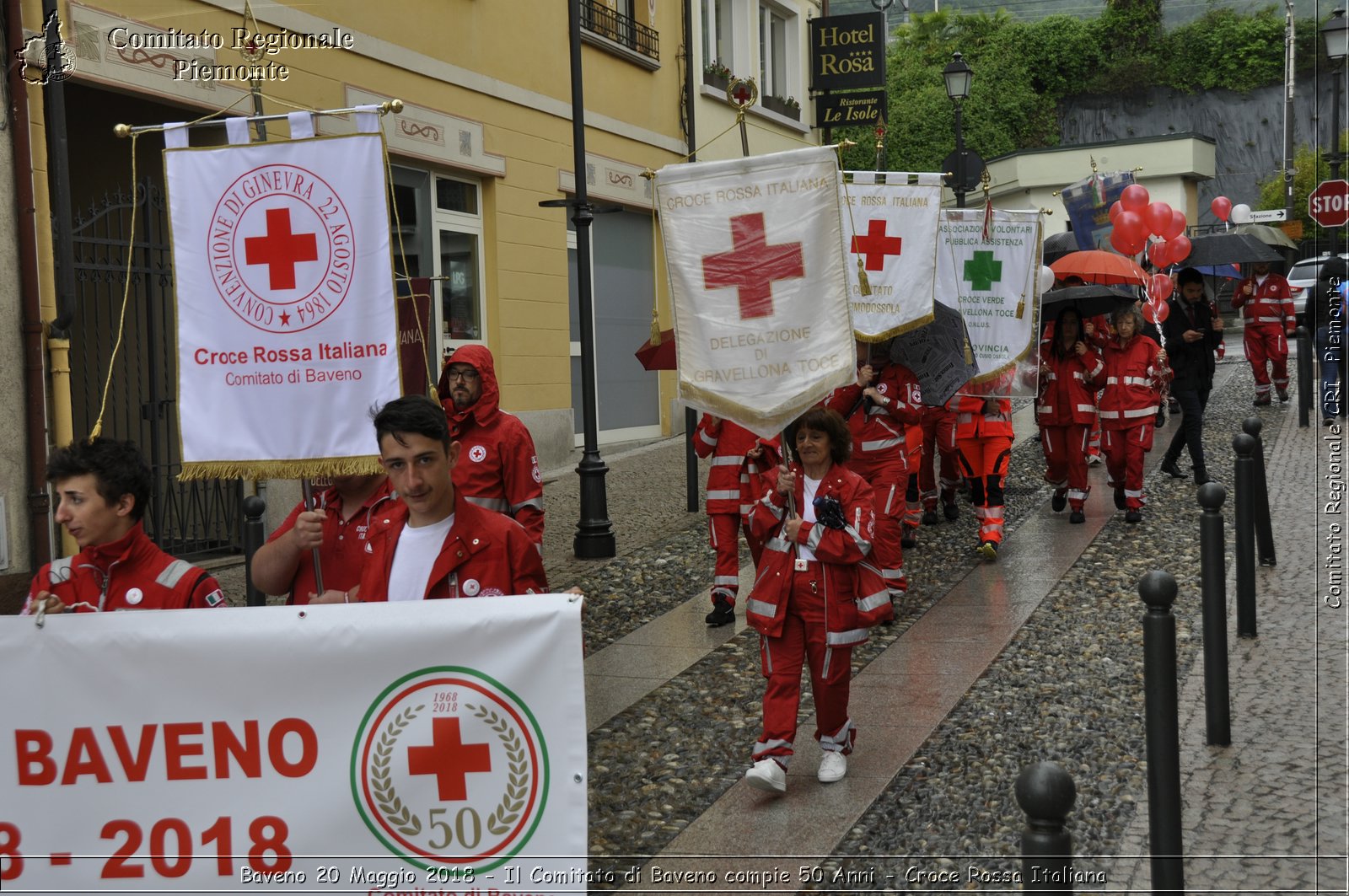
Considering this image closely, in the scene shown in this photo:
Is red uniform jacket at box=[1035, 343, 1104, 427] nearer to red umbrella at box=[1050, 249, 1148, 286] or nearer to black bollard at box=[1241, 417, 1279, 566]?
red umbrella at box=[1050, 249, 1148, 286]

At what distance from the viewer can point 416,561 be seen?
13.4ft

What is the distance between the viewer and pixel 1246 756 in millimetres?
5578

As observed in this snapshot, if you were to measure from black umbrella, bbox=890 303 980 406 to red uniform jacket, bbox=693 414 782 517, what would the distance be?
1.48 meters

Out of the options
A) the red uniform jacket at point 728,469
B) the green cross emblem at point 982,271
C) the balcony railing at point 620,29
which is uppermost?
the balcony railing at point 620,29

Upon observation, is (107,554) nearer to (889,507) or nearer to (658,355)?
(658,355)

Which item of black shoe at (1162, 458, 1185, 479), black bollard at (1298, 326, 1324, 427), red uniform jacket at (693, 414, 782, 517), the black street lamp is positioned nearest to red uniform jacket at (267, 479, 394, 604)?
red uniform jacket at (693, 414, 782, 517)

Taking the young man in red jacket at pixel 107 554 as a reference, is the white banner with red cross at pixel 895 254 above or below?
above

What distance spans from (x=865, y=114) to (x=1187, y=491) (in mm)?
10738

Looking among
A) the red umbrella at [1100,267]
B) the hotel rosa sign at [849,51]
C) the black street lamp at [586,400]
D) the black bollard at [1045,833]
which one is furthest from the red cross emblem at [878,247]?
the hotel rosa sign at [849,51]

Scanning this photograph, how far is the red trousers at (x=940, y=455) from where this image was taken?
1135 cm

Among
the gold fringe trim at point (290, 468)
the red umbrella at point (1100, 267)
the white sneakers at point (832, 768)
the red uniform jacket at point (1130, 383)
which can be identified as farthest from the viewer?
the red umbrella at point (1100, 267)

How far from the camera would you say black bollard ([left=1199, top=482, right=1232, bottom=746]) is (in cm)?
563

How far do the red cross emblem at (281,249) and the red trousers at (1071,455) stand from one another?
8112 millimetres

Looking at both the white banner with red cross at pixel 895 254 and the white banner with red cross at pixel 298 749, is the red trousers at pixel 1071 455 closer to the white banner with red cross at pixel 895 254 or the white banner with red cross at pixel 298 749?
the white banner with red cross at pixel 895 254
